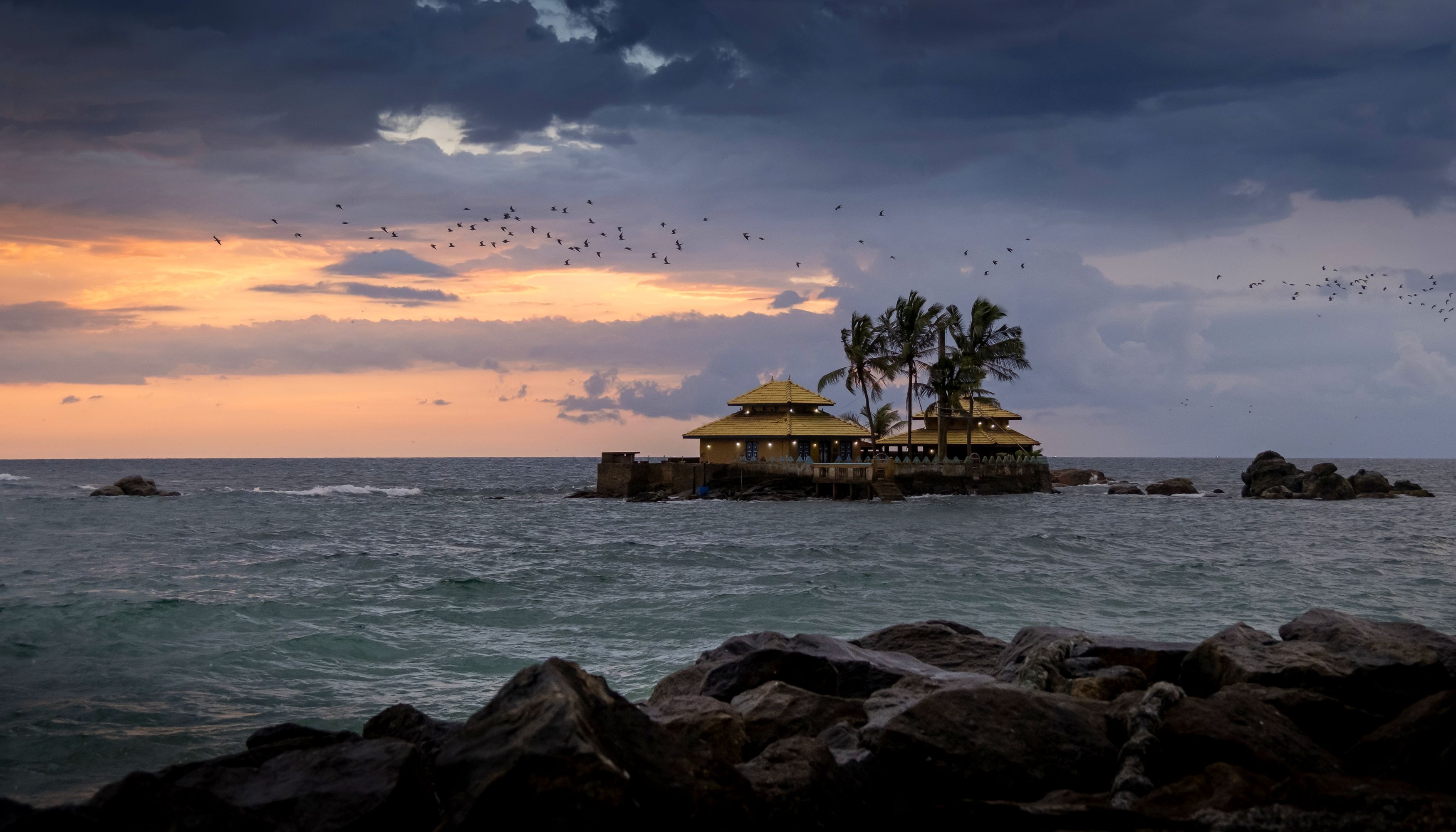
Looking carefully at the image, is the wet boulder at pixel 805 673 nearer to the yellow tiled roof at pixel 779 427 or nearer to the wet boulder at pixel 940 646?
the wet boulder at pixel 940 646

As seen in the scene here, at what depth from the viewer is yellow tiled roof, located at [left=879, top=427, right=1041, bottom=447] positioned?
62125mm

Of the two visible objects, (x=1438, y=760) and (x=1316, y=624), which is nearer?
(x=1438, y=760)

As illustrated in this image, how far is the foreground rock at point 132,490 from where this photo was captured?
57188mm

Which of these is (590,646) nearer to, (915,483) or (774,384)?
(915,483)

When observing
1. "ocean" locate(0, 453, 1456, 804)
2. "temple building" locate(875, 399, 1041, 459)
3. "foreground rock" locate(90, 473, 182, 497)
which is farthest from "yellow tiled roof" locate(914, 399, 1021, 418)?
"foreground rock" locate(90, 473, 182, 497)

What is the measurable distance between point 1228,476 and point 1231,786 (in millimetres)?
115846

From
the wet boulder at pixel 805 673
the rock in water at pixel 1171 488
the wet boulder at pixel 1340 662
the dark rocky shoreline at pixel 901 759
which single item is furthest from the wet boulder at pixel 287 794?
the rock in water at pixel 1171 488

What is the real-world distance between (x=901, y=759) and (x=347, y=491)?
69424 mm

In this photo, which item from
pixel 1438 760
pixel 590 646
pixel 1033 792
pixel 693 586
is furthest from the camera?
pixel 693 586

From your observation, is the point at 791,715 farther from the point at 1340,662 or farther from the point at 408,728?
the point at 1340,662

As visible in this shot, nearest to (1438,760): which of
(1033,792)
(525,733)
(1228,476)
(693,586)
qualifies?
(1033,792)

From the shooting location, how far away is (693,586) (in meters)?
20.6

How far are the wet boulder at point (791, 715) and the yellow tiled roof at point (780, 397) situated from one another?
4841 centimetres

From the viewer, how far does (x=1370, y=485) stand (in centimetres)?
5616
